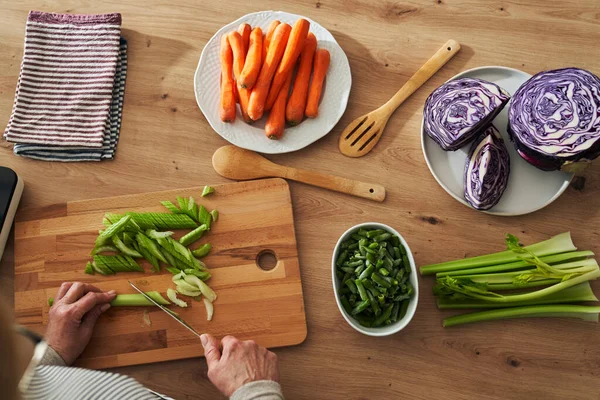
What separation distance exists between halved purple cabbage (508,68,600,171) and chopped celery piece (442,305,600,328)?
0.47 meters

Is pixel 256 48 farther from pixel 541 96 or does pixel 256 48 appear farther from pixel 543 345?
pixel 543 345

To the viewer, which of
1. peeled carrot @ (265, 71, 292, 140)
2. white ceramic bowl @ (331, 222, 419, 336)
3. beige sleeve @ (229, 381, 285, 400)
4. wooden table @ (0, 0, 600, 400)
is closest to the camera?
beige sleeve @ (229, 381, 285, 400)

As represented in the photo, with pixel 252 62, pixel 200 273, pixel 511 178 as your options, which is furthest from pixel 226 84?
pixel 511 178

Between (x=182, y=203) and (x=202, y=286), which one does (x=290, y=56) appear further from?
(x=202, y=286)

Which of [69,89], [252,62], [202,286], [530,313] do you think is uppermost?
[252,62]

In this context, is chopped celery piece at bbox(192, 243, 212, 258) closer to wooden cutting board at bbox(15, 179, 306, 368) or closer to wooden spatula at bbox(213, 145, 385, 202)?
wooden cutting board at bbox(15, 179, 306, 368)

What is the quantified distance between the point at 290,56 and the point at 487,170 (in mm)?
786

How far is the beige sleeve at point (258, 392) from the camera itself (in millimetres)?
1687

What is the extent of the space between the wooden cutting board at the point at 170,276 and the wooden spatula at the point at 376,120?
289mm

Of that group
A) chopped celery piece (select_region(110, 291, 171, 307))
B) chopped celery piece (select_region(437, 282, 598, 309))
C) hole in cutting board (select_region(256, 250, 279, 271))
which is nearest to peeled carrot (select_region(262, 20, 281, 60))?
hole in cutting board (select_region(256, 250, 279, 271))

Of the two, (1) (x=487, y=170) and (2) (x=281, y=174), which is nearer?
(1) (x=487, y=170)

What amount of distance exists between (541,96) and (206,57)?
117 centimetres

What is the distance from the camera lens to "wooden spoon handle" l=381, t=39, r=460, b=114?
209cm

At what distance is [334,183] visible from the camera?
79.4 inches
